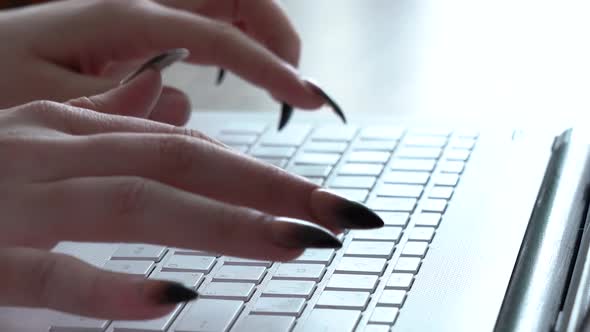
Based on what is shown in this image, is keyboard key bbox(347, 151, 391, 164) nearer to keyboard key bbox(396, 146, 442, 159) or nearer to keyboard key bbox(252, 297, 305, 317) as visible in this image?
keyboard key bbox(396, 146, 442, 159)

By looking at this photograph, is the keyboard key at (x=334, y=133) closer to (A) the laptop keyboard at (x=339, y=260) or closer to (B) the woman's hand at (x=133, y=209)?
(A) the laptop keyboard at (x=339, y=260)

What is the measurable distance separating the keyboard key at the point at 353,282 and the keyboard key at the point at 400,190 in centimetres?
14

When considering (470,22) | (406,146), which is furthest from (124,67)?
(470,22)

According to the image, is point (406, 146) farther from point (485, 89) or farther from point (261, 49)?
point (485, 89)

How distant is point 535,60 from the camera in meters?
1.12

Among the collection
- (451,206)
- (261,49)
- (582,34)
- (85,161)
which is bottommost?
(85,161)

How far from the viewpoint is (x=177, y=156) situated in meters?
0.57

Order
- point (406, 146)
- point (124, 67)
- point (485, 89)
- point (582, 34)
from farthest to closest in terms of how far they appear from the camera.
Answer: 1. point (582, 34)
2. point (485, 89)
3. point (124, 67)
4. point (406, 146)

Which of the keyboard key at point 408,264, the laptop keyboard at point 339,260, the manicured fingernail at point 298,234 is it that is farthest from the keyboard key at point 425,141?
the manicured fingernail at point 298,234

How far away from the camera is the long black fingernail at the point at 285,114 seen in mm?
894

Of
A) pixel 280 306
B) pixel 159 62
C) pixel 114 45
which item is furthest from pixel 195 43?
pixel 280 306

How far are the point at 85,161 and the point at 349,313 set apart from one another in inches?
6.5

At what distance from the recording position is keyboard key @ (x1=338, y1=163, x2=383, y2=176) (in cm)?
79

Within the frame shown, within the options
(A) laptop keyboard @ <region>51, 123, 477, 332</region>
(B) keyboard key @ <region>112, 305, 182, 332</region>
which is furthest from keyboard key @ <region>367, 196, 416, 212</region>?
(B) keyboard key @ <region>112, 305, 182, 332</region>
